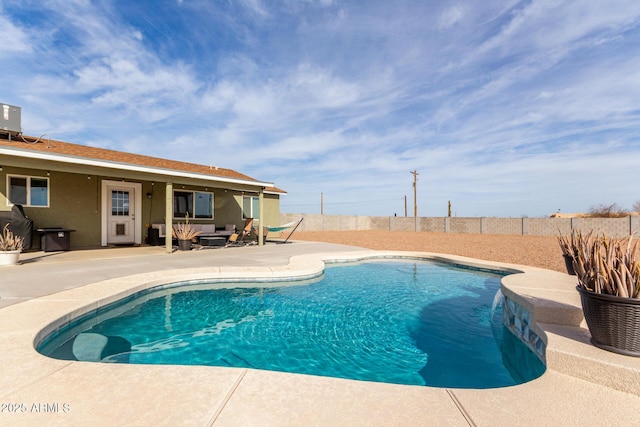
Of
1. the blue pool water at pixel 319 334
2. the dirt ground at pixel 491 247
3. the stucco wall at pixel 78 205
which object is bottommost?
the blue pool water at pixel 319 334

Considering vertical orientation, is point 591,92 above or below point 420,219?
above

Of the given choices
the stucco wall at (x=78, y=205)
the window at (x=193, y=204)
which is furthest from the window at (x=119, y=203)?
the window at (x=193, y=204)

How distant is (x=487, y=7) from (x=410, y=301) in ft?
29.9

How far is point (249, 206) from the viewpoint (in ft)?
49.4

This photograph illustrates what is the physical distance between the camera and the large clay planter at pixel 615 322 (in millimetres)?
2107

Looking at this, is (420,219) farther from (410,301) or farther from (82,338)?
(82,338)

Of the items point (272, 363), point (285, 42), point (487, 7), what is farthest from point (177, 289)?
point (487, 7)

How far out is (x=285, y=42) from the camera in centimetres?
1187

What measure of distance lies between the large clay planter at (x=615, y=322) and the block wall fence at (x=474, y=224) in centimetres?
1882

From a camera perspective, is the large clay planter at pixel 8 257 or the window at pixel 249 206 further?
the window at pixel 249 206

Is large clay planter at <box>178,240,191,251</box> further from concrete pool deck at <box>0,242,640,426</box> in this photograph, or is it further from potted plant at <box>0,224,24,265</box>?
concrete pool deck at <box>0,242,640,426</box>

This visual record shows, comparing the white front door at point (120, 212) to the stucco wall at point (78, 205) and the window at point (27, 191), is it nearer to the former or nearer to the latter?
the stucco wall at point (78, 205)

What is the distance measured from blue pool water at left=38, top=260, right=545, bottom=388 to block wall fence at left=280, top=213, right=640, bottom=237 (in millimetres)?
16906

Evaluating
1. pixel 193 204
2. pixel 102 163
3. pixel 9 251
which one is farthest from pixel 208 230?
pixel 9 251
